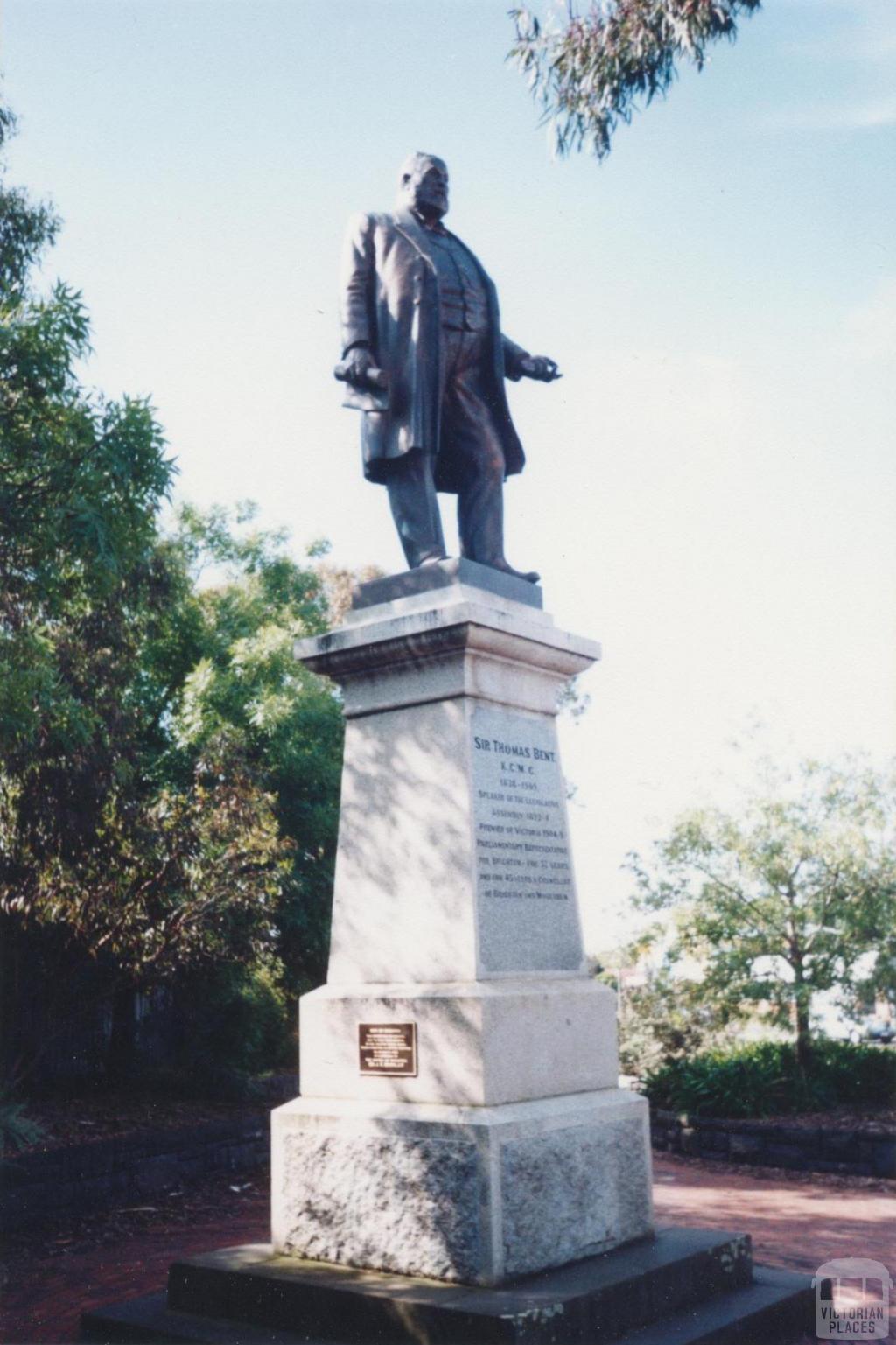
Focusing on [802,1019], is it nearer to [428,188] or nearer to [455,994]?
[455,994]

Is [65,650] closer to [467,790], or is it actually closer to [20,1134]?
[20,1134]

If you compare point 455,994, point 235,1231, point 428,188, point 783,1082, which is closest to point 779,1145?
point 783,1082

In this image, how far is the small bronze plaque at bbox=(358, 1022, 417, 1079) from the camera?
4.96 m

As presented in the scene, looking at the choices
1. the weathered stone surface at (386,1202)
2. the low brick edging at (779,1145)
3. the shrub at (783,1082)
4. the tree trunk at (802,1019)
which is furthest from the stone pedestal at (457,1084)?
the tree trunk at (802,1019)

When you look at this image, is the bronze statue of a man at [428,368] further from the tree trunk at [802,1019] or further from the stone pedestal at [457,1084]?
the tree trunk at [802,1019]

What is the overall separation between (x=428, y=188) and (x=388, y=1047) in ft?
14.2

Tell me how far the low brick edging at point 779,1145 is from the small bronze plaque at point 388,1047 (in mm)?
8079

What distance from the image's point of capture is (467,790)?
516 cm

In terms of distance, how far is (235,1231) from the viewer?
887 centimetres

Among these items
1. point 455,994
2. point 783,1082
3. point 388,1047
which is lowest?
point 783,1082

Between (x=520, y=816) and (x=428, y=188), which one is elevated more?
(x=428, y=188)

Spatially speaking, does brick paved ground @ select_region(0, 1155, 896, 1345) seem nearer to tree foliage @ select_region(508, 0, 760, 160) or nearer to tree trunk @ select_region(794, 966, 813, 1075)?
tree trunk @ select_region(794, 966, 813, 1075)

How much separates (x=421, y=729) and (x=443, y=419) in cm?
177

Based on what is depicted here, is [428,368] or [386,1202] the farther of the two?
[428,368]
